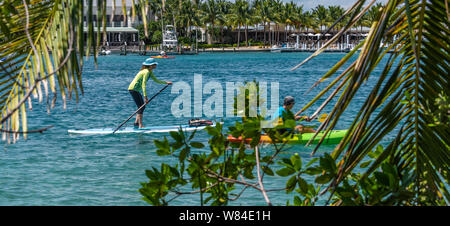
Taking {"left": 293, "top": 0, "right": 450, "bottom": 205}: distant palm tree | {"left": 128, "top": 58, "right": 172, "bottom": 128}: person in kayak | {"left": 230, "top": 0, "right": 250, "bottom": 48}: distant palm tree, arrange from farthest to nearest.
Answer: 1. {"left": 230, "top": 0, "right": 250, "bottom": 48}: distant palm tree
2. {"left": 128, "top": 58, "right": 172, "bottom": 128}: person in kayak
3. {"left": 293, "top": 0, "right": 450, "bottom": 205}: distant palm tree

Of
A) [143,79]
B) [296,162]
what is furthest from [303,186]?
[143,79]

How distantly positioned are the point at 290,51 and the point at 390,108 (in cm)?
12352

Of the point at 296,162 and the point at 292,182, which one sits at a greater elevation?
the point at 296,162

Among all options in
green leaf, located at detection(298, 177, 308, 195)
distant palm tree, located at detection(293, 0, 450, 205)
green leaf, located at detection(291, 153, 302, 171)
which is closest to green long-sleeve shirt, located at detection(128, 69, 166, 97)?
green leaf, located at detection(298, 177, 308, 195)

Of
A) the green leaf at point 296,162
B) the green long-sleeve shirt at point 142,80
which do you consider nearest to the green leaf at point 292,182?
the green leaf at point 296,162

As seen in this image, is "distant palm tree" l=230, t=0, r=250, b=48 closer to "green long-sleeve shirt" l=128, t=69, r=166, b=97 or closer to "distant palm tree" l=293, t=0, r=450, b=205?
"green long-sleeve shirt" l=128, t=69, r=166, b=97

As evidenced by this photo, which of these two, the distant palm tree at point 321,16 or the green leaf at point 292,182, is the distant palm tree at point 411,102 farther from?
the distant palm tree at point 321,16

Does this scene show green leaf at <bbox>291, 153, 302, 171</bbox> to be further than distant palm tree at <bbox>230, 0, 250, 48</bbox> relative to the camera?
No

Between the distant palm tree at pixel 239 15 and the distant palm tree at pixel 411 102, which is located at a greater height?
the distant palm tree at pixel 239 15

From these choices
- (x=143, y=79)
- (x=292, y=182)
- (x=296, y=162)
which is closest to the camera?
(x=296, y=162)

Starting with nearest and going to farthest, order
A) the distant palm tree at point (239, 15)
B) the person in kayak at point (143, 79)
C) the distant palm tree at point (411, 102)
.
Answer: the distant palm tree at point (411, 102) → the person in kayak at point (143, 79) → the distant palm tree at point (239, 15)

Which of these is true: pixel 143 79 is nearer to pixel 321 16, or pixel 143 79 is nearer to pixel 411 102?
pixel 411 102

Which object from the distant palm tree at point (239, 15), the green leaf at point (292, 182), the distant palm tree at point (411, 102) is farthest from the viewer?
the distant palm tree at point (239, 15)

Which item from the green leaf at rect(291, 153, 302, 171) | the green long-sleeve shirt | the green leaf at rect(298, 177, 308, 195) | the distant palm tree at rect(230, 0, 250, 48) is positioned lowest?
the green long-sleeve shirt
